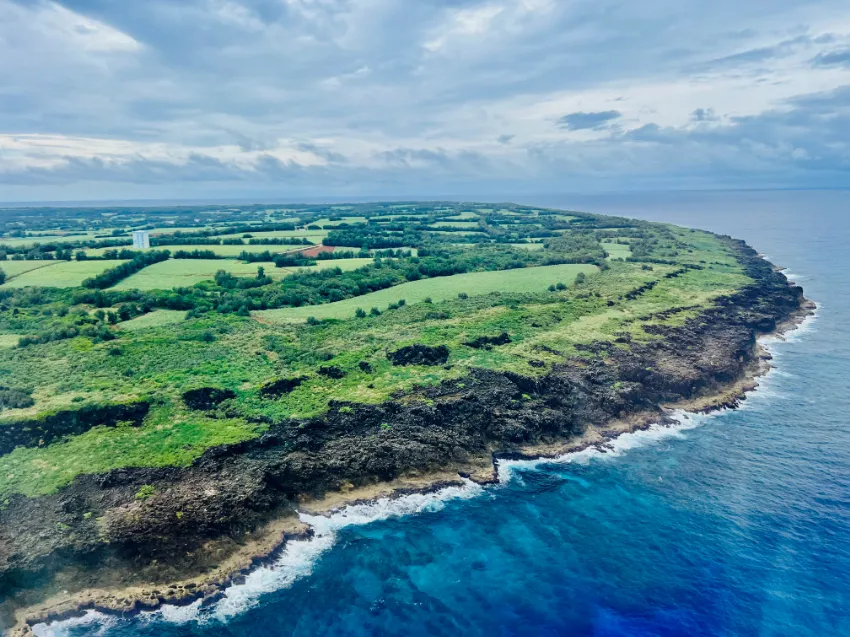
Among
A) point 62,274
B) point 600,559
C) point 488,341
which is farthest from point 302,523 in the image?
point 62,274

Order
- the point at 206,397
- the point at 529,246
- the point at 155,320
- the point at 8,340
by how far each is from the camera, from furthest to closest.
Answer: the point at 529,246 → the point at 155,320 → the point at 8,340 → the point at 206,397

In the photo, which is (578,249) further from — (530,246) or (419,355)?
(419,355)

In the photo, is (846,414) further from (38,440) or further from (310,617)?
(38,440)

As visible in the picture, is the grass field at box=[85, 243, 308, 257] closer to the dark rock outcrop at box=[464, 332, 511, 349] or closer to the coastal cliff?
the dark rock outcrop at box=[464, 332, 511, 349]

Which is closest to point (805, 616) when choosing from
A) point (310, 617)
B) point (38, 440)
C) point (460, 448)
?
point (460, 448)

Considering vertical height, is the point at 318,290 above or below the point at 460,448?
above

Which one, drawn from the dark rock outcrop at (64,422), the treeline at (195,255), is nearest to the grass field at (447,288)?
the dark rock outcrop at (64,422)
